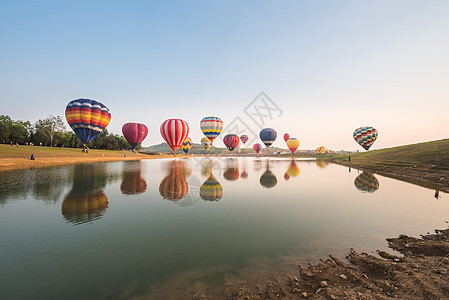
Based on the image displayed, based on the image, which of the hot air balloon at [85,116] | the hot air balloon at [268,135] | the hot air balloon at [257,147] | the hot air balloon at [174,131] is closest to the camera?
the hot air balloon at [85,116]

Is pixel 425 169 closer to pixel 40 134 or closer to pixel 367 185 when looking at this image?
pixel 367 185

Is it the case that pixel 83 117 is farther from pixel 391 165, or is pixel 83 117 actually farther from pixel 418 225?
pixel 391 165

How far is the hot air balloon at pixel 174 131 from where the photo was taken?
161ft

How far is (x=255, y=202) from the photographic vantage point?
1408 centimetres

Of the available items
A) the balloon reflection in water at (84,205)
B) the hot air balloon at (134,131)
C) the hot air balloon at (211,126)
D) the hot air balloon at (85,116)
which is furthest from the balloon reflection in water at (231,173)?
the hot air balloon at (134,131)

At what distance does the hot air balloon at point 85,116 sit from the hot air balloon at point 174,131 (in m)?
15.3

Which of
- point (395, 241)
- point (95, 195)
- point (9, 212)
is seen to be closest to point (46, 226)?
point (9, 212)

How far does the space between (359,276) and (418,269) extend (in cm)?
187

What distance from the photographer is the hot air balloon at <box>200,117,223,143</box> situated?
6278cm

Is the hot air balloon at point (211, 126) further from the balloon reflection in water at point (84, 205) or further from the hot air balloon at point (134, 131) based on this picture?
the balloon reflection in water at point (84, 205)

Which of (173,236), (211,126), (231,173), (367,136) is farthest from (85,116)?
(367,136)

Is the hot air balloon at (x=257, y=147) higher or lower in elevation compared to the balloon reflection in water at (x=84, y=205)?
higher

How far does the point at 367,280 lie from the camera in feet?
16.5

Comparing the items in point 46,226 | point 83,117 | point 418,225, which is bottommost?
point 418,225
